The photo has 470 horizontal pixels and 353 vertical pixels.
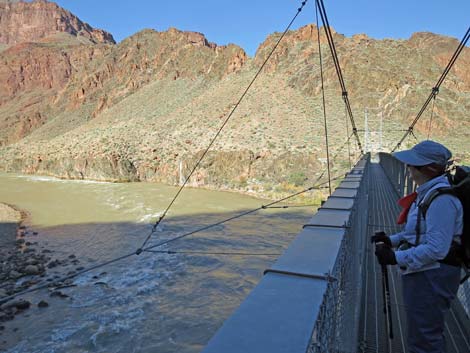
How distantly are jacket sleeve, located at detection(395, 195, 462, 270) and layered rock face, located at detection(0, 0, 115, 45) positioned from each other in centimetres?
16006

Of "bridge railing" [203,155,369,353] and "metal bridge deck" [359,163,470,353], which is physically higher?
"bridge railing" [203,155,369,353]

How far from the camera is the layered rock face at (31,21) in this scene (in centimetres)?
13462

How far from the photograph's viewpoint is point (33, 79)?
9600cm

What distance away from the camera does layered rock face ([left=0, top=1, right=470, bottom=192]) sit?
28.7 meters

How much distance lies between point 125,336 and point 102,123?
5352 centimetres

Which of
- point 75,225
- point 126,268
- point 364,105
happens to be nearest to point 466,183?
point 126,268

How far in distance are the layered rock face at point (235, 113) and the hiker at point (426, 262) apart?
870 inches

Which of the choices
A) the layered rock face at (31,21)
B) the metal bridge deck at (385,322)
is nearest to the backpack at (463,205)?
the metal bridge deck at (385,322)

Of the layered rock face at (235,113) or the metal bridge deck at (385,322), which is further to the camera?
the layered rock face at (235,113)

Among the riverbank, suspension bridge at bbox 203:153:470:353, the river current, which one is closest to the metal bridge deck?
suspension bridge at bbox 203:153:470:353

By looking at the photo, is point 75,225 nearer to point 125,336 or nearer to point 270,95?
point 125,336

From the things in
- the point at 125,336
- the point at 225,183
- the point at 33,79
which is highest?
the point at 33,79

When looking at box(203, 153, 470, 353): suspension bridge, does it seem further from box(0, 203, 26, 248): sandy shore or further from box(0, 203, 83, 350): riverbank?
box(0, 203, 26, 248): sandy shore

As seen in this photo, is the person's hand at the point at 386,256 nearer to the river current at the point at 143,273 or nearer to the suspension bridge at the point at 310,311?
the suspension bridge at the point at 310,311
